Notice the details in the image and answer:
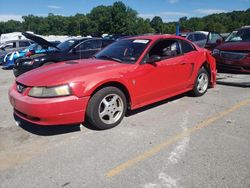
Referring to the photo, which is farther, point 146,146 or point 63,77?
point 63,77

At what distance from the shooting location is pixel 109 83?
4312 mm

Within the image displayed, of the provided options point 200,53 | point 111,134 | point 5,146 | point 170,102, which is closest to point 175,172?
point 111,134

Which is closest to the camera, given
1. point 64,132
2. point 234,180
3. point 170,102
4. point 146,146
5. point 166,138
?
point 234,180

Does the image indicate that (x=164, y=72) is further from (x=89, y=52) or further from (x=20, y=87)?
(x=89, y=52)

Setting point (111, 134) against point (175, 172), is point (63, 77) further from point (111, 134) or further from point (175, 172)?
point (175, 172)

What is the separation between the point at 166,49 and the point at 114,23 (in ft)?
271

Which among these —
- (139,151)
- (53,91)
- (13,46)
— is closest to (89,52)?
(53,91)

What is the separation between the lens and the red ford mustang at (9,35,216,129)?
12.6 feet

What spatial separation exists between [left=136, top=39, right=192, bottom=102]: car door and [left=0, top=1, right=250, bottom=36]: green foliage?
67.7 metres

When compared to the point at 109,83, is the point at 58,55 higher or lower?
higher

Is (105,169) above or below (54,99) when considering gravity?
below

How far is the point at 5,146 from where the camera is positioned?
3.83 m

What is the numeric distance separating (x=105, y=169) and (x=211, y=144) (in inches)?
60.8

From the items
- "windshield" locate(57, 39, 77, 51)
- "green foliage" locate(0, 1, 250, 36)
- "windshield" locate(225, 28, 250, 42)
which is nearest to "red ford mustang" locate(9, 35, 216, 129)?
"windshield" locate(225, 28, 250, 42)
